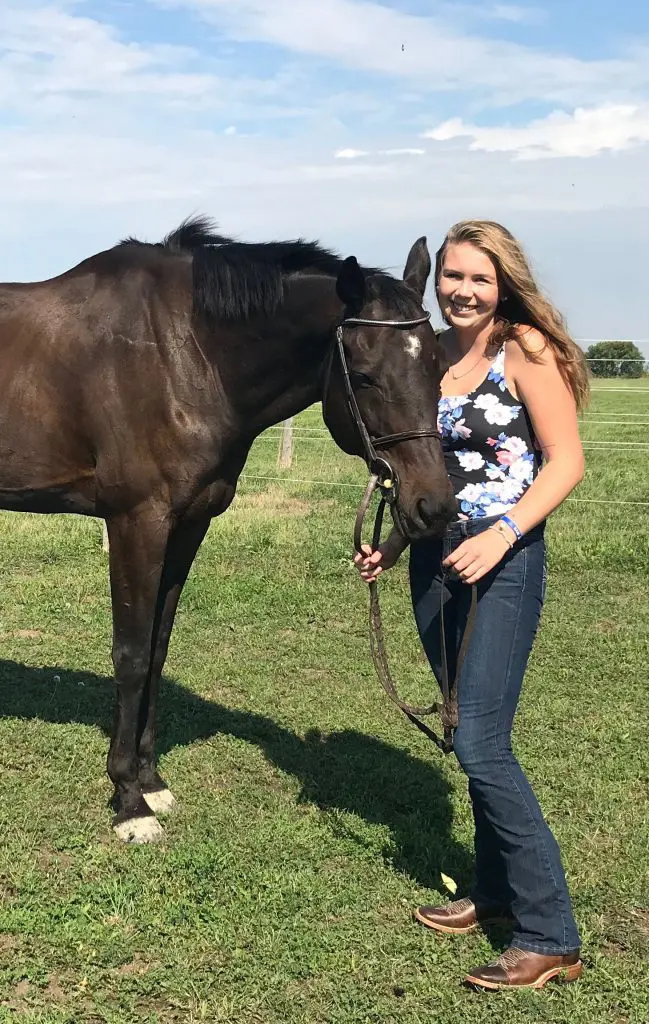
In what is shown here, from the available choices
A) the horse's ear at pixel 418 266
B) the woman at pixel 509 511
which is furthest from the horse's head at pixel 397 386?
the woman at pixel 509 511

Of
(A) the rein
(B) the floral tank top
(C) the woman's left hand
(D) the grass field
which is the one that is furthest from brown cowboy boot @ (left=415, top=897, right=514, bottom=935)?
(B) the floral tank top

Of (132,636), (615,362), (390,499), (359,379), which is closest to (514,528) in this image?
(390,499)

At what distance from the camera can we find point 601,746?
4543 mm

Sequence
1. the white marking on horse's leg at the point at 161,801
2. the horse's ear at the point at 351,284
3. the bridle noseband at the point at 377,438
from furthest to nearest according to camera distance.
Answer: the white marking on horse's leg at the point at 161,801 < the horse's ear at the point at 351,284 < the bridle noseband at the point at 377,438

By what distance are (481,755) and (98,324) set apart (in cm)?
231

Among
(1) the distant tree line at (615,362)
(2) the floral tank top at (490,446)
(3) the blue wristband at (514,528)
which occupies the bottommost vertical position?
(3) the blue wristband at (514,528)

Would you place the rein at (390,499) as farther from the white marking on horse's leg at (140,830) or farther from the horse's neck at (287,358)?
the white marking on horse's leg at (140,830)

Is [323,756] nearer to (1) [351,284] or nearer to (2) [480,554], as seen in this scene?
(2) [480,554]

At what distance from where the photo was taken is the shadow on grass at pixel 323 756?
363cm

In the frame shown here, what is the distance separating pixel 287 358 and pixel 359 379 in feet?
1.62

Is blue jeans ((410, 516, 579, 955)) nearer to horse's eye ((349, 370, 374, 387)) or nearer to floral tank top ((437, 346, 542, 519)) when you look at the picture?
floral tank top ((437, 346, 542, 519))

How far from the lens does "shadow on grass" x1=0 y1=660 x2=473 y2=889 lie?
11.9ft

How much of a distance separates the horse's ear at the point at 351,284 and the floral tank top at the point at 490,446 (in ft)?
1.65

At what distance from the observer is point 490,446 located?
2793 mm
